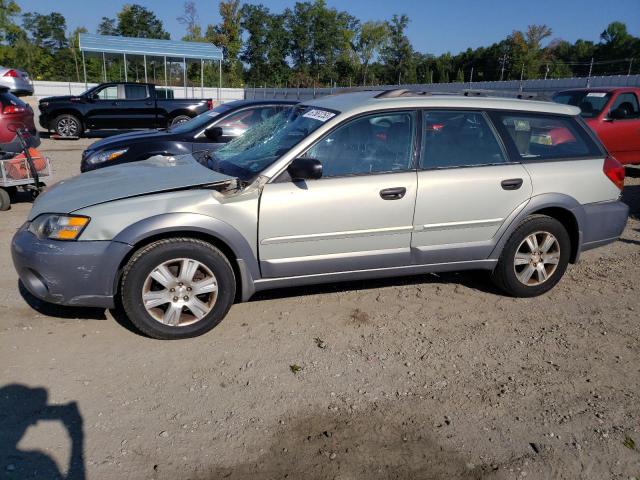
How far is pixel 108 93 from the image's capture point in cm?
1620

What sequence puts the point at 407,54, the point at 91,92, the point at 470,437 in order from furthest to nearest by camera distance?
the point at 407,54, the point at 91,92, the point at 470,437

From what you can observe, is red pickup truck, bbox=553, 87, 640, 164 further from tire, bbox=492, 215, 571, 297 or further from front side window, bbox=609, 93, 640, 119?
tire, bbox=492, 215, 571, 297

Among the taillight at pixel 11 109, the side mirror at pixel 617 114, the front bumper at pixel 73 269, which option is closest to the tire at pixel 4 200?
the taillight at pixel 11 109

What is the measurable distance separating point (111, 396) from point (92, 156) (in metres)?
4.98

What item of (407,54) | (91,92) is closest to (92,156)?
(91,92)

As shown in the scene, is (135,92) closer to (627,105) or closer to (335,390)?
(627,105)

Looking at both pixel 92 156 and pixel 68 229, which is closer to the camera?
pixel 68 229

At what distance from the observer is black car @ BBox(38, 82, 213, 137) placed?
1575 cm

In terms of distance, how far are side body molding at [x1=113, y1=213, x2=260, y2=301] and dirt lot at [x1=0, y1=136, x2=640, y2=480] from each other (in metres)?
0.46

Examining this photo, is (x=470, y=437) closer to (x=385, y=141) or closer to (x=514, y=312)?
(x=514, y=312)

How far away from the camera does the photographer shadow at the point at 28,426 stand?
2.46m

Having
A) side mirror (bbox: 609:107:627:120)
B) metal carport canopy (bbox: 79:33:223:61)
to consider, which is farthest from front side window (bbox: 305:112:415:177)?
metal carport canopy (bbox: 79:33:223:61)

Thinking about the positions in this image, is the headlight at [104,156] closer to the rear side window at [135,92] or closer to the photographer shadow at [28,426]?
the photographer shadow at [28,426]

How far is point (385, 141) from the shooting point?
412 cm
